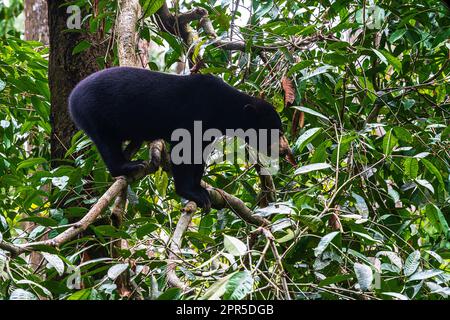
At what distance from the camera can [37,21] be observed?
8727mm

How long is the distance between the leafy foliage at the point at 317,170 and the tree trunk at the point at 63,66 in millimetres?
185

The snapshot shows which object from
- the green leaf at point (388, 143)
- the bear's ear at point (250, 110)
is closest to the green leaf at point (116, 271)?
the green leaf at point (388, 143)

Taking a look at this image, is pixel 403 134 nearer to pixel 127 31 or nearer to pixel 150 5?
pixel 150 5

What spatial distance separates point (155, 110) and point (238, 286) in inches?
108

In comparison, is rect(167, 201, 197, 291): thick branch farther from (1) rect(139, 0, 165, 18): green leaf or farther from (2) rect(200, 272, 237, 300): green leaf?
(1) rect(139, 0, 165, 18): green leaf

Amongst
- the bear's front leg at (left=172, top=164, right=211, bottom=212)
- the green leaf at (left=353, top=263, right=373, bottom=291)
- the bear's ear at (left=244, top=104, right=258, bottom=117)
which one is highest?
the bear's ear at (left=244, top=104, right=258, bottom=117)

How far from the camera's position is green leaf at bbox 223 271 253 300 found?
221 cm

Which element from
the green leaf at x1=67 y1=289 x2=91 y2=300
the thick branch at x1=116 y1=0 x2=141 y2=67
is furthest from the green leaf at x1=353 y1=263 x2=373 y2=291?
the thick branch at x1=116 y1=0 x2=141 y2=67

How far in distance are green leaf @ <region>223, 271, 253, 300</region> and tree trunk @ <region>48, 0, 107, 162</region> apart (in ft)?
10.9

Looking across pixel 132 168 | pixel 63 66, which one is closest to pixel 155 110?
pixel 132 168

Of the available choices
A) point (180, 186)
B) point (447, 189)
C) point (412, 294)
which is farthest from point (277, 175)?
point (412, 294)

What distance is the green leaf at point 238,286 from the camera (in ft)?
7.25

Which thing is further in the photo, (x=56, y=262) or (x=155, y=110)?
(x=155, y=110)
